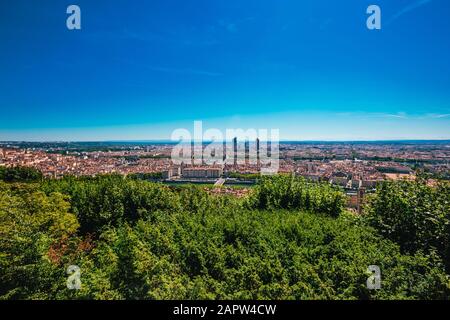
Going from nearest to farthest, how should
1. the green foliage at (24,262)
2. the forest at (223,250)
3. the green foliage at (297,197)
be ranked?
the forest at (223,250) < the green foliage at (24,262) < the green foliage at (297,197)

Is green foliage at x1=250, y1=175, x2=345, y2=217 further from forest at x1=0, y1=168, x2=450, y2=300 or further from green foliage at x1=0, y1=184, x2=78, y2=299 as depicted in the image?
Answer: green foliage at x1=0, y1=184, x2=78, y2=299

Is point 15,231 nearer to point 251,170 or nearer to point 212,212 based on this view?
point 212,212

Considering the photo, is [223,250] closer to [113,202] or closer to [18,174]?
[113,202]

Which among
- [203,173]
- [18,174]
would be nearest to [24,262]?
[18,174]

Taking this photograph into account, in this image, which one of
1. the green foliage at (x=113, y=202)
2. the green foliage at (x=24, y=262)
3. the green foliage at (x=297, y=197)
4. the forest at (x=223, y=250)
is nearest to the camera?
the forest at (x=223, y=250)

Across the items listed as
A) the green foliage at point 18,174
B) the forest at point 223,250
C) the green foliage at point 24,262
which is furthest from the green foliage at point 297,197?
the green foliage at point 18,174

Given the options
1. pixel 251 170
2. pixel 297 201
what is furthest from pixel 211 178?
pixel 297 201

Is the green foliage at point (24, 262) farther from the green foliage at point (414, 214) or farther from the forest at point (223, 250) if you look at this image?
the green foliage at point (414, 214)
